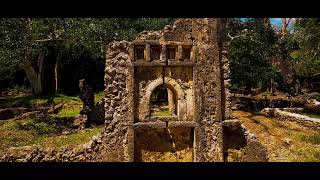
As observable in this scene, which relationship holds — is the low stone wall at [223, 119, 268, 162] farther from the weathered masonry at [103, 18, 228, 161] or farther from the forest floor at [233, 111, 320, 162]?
the forest floor at [233, 111, 320, 162]

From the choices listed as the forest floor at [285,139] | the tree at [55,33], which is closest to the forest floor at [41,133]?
the tree at [55,33]

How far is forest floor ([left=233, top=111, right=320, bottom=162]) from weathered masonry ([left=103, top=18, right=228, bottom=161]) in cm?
374

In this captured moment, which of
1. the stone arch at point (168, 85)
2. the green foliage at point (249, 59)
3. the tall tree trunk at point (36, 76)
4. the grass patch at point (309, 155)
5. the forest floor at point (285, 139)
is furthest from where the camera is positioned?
the tall tree trunk at point (36, 76)

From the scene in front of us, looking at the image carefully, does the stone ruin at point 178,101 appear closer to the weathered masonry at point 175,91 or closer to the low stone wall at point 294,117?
the weathered masonry at point 175,91

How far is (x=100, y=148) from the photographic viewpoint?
491 inches

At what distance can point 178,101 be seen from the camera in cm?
1279

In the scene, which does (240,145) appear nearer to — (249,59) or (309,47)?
(249,59)

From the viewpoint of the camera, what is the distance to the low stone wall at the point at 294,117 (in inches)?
827

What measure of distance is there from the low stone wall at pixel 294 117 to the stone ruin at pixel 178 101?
9365 millimetres

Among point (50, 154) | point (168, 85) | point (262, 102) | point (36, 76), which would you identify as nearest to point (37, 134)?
point (50, 154)

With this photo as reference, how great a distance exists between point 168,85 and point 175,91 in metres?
0.31

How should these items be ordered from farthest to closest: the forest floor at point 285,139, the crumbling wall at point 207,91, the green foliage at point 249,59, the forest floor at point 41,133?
the green foliage at point 249,59
the forest floor at point 41,133
the forest floor at point 285,139
the crumbling wall at point 207,91
